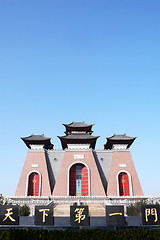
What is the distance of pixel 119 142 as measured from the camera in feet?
98.2

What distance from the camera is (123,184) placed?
27.3m

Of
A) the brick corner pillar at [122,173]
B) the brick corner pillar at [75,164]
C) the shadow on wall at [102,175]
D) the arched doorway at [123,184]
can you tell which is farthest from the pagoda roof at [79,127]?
the arched doorway at [123,184]

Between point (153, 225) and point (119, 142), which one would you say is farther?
point (119, 142)

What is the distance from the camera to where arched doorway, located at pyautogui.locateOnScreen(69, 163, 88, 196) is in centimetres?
2673

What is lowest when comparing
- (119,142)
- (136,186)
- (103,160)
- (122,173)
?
(136,186)

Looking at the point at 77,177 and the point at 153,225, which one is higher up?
the point at 77,177

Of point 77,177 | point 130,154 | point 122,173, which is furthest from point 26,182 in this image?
point 130,154

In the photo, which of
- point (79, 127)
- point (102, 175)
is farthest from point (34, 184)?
point (79, 127)

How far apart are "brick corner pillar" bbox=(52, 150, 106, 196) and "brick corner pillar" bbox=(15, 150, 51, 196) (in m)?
1.55

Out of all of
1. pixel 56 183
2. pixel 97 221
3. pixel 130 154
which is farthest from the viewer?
pixel 130 154

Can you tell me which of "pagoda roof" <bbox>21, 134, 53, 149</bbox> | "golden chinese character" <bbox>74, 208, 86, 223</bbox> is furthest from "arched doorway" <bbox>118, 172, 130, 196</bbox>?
"golden chinese character" <bbox>74, 208, 86, 223</bbox>

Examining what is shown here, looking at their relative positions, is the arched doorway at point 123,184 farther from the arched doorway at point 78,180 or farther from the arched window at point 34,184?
the arched window at point 34,184

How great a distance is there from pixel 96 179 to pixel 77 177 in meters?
2.79

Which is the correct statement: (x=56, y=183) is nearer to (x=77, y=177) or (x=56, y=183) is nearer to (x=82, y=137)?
(x=77, y=177)
